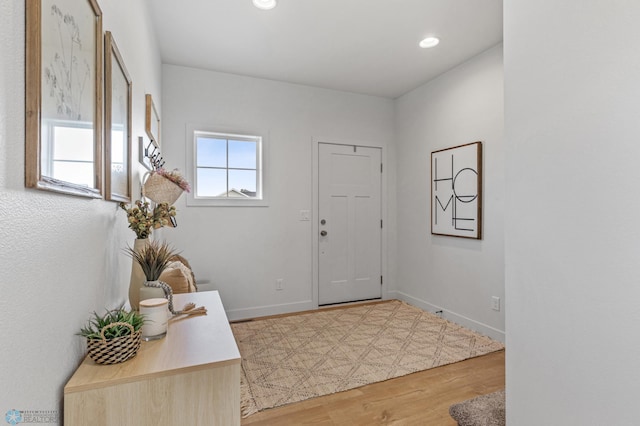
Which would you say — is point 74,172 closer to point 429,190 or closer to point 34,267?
point 34,267

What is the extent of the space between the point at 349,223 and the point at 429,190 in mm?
1059

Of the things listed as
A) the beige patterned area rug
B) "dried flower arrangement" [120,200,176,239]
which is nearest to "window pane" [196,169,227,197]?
the beige patterned area rug

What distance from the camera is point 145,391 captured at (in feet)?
2.74

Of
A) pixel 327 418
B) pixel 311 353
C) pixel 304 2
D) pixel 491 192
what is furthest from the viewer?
pixel 491 192

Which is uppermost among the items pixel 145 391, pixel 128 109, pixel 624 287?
pixel 128 109

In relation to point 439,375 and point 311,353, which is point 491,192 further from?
point 311,353

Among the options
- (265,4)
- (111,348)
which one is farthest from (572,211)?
(265,4)

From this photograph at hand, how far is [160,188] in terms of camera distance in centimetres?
168

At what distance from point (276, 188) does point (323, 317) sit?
1.56 metres

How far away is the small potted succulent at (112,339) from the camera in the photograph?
2.84ft

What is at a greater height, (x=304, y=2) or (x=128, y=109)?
(x=304, y=2)

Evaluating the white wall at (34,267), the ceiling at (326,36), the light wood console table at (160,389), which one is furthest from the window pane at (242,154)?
the light wood console table at (160,389)

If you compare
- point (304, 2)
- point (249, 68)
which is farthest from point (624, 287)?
point (249, 68)

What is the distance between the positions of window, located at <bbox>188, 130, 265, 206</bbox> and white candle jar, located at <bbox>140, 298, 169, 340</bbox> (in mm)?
2436
